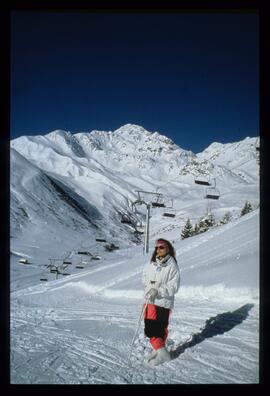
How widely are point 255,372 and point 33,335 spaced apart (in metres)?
2.46

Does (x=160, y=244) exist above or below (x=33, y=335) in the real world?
above

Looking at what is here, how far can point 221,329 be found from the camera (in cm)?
427

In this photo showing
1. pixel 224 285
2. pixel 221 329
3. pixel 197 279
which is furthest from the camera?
pixel 197 279

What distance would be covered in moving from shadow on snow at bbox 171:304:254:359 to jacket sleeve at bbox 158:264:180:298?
0.65 meters

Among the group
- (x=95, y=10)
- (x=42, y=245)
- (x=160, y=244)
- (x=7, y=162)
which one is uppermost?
(x=95, y=10)

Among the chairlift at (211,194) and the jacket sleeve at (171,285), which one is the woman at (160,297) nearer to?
the jacket sleeve at (171,285)

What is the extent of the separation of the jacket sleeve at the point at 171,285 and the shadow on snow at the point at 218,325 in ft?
2.15

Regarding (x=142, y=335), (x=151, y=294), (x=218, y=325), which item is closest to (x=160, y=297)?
(x=151, y=294)

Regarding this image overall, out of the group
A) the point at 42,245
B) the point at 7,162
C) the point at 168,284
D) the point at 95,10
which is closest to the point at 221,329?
the point at 168,284

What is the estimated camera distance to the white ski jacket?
11.4 feet

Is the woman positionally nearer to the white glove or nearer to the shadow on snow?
the white glove

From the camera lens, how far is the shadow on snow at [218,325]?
386 cm

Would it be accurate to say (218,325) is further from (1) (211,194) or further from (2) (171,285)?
(1) (211,194)
